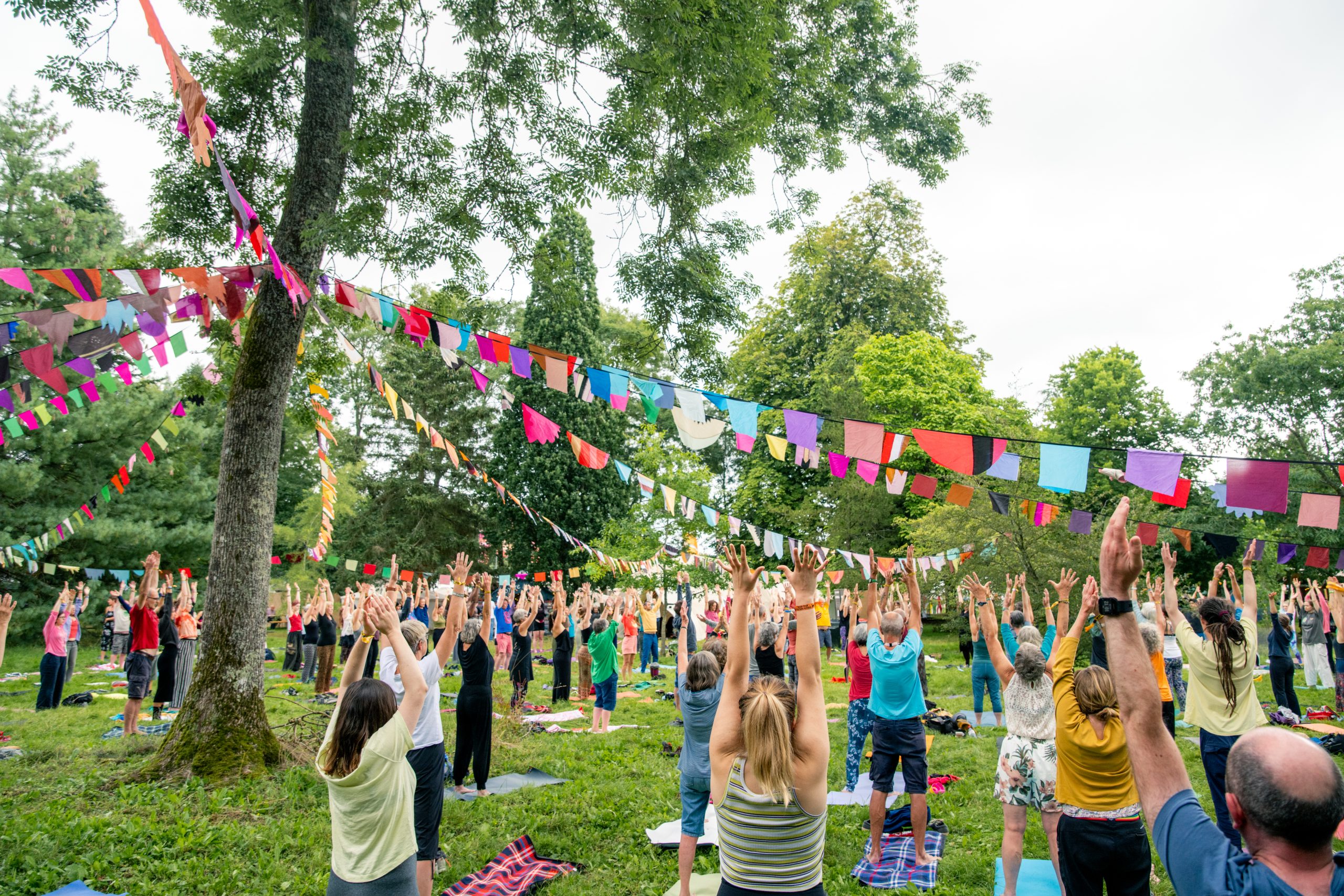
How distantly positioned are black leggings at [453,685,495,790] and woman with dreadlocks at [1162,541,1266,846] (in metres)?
5.65

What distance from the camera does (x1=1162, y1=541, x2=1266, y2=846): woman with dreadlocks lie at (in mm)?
4992

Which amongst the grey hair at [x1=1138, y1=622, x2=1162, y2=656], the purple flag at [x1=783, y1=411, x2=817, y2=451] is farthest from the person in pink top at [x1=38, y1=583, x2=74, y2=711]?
the grey hair at [x1=1138, y1=622, x2=1162, y2=656]

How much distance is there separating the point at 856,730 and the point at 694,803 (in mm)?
2442

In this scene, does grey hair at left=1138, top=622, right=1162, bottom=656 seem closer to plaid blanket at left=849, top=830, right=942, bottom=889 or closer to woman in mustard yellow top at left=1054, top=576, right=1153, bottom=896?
woman in mustard yellow top at left=1054, top=576, right=1153, bottom=896

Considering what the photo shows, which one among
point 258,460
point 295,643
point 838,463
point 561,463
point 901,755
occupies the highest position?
point 561,463

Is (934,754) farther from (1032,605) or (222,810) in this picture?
(222,810)

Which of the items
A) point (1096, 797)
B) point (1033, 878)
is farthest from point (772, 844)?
point (1033, 878)

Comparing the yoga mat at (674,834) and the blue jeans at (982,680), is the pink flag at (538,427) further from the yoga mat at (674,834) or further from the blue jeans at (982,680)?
the blue jeans at (982,680)

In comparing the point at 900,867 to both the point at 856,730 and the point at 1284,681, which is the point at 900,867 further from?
the point at 1284,681

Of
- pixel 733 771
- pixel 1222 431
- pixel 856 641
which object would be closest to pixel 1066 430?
pixel 1222 431

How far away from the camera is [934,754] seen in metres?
8.45

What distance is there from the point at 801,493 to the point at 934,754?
713 inches

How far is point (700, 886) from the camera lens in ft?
16.4

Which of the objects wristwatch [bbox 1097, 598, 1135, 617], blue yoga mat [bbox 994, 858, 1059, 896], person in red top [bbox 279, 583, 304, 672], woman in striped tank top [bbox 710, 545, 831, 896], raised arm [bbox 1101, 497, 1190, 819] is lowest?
person in red top [bbox 279, 583, 304, 672]
